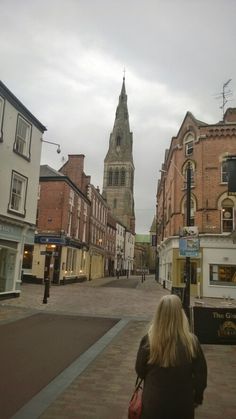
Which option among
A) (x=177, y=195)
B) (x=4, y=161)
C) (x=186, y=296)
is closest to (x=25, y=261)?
(x=177, y=195)

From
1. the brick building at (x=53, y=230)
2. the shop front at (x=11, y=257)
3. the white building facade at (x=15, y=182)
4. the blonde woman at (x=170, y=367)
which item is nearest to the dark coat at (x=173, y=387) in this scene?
the blonde woman at (x=170, y=367)

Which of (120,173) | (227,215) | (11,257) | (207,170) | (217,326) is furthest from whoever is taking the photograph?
(120,173)

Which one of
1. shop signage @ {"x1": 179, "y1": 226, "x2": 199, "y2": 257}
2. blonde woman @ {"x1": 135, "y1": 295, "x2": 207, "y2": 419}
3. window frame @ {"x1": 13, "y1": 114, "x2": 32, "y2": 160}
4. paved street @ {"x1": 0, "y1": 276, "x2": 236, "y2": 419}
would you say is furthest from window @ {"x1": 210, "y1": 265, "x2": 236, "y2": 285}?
blonde woman @ {"x1": 135, "y1": 295, "x2": 207, "y2": 419}

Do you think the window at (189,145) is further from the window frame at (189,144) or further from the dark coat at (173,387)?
the dark coat at (173,387)

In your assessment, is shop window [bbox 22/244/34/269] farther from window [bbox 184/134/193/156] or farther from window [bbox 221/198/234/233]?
window [bbox 221/198/234/233]

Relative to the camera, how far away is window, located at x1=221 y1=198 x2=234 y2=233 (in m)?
27.4

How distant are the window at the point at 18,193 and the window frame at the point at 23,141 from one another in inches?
45.5

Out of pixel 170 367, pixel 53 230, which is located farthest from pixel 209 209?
pixel 170 367

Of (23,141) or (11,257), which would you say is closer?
(11,257)

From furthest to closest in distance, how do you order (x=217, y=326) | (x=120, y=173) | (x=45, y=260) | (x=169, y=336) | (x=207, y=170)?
(x=120, y=173), (x=45, y=260), (x=207, y=170), (x=217, y=326), (x=169, y=336)

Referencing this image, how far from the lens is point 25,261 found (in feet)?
106

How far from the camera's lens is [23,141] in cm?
1981

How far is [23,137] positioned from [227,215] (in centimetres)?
1550

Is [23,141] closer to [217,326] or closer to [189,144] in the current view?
[217,326]
